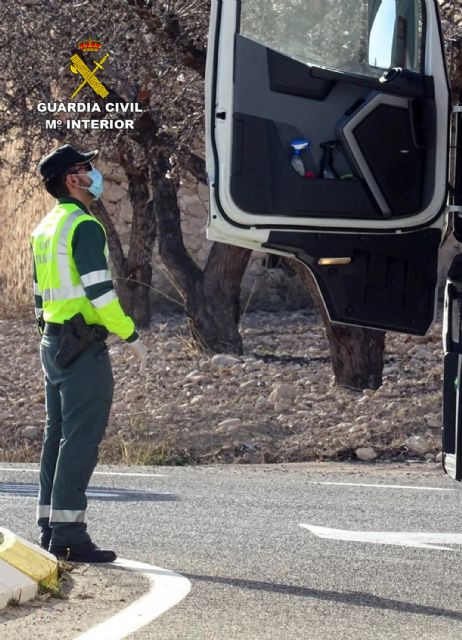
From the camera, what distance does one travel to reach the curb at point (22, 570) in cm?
581

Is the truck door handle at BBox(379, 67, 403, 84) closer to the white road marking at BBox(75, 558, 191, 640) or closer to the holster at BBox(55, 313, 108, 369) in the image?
the holster at BBox(55, 313, 108, 369)

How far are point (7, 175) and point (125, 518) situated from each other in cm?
1625

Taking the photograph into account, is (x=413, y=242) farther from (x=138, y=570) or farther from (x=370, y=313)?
(x=138, y=570)

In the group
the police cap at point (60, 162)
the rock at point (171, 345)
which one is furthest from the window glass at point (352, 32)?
the rock at point (171, 345)

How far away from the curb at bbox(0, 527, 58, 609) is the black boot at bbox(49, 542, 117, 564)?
43 cm

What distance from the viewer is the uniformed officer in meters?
6.78

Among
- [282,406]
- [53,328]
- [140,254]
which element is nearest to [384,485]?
[282,406]

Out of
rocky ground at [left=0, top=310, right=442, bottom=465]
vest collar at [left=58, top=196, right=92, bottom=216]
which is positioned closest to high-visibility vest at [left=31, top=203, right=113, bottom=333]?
vest collar at [left=58, top=196, right=92, bottom=216]

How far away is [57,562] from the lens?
6270mm

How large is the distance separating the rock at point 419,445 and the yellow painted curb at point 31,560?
6788mm

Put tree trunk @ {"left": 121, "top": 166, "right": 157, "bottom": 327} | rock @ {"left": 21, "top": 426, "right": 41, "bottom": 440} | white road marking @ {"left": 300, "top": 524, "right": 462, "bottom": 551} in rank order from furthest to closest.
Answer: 1. tree trunk @ {"left": 121, "top": 166, "right": 157, "bottom": 327}
2. rock @ {"left": 21, "top": 426, "right": 41, "bottom": 440}
3. white road marking @ {"left": 300, "top": 524, "right": 462, "bottom": 551}

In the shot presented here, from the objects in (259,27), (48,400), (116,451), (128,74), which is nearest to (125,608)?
(48,400)

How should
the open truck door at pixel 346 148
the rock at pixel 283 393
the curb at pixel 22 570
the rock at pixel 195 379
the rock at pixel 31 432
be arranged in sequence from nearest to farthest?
the curb at pixel 22 570
the open truck door at pixel 346 148
the rock at pixel 31 432
the rock at pixel 283 393
the rock at pixel 195 379

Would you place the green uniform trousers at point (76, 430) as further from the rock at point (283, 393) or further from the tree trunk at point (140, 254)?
the tree trunk at point (140, 254)
